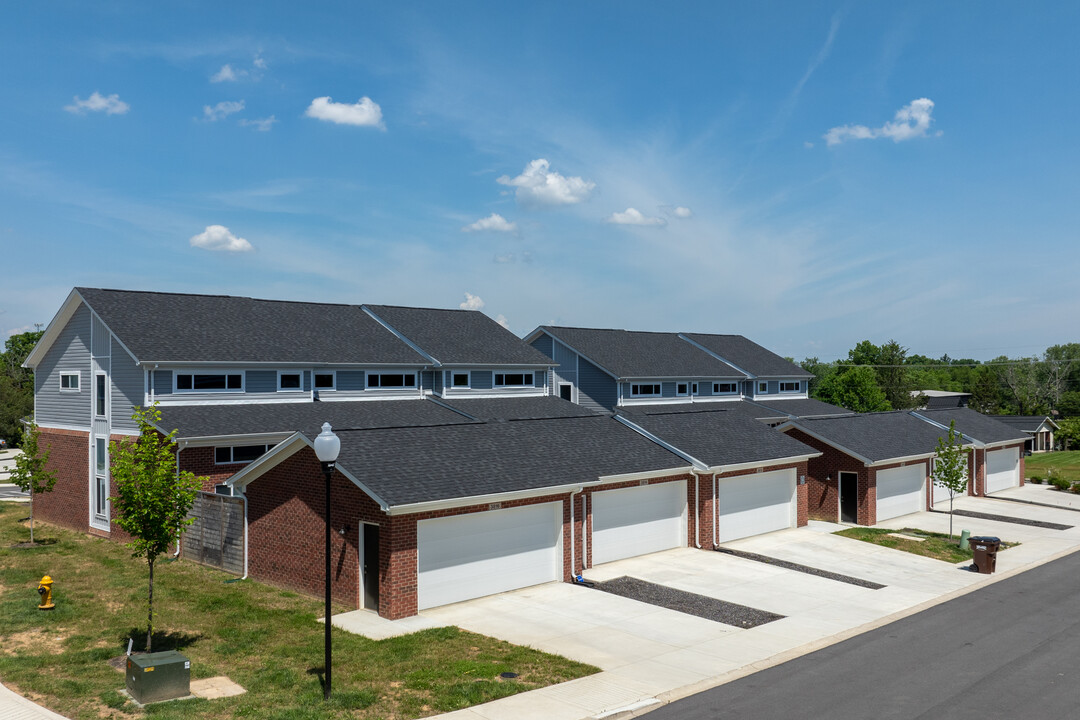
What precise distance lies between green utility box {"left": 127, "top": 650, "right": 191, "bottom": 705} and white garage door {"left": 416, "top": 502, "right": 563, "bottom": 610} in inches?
245

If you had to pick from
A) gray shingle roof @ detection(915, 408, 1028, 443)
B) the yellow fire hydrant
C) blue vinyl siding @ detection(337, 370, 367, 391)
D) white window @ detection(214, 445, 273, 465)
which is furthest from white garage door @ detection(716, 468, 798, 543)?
the yellow fire hydrant

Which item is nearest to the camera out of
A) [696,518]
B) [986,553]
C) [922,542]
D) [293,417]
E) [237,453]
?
[986,553]

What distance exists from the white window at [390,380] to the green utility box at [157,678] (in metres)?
22.2

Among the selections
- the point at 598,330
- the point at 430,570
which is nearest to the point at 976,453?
the point at 598,330

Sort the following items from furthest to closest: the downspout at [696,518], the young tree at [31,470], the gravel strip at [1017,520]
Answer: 1. the gravel strip at [1017,520]
2. the young tree at [31,470]
3. the downspout at [696,518]

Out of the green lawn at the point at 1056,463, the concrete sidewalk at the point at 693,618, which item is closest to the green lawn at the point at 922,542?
the concrete sidewalk at the point at 693,618

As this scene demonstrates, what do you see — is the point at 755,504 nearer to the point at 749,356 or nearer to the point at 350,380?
the point at 350,380

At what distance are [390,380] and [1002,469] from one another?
33.3 metres

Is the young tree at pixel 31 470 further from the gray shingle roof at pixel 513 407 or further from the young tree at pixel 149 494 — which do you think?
the young tree at pixel 149 494

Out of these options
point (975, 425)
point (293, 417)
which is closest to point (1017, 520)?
point (975, 425)

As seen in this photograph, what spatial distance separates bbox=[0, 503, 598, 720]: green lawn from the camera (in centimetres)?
1239

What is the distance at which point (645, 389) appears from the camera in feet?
157

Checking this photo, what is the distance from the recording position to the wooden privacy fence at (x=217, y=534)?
72.8ft

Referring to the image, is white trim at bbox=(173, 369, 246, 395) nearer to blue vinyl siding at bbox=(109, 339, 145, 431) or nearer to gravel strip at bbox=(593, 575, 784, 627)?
blue vinyl siding at bbox=(109, 339, 145, 431)
